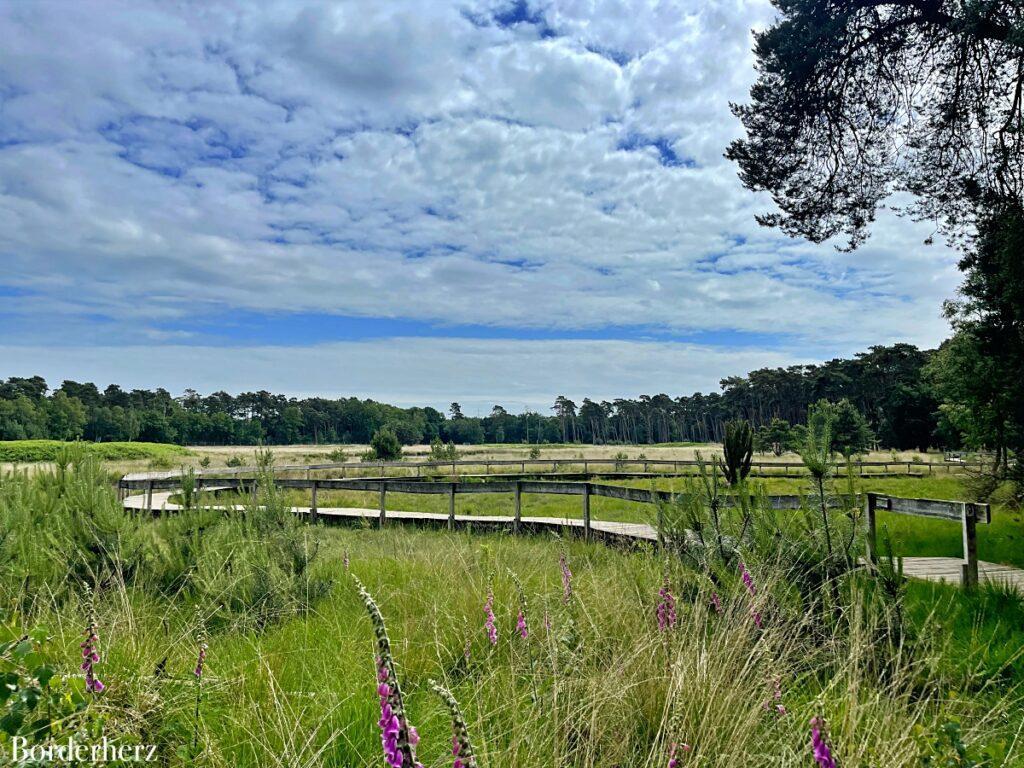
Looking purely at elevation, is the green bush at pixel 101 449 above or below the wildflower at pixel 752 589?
below

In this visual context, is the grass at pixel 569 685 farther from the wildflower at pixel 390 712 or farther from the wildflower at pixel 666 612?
A: the wildflower at pixel 390 712

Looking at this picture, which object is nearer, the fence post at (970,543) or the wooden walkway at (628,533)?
Result: the fence post at (970,543)

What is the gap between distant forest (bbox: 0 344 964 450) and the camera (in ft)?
224

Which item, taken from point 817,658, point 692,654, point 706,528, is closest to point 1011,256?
point 706,528

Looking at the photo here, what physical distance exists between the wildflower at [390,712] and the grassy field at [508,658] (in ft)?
3.18

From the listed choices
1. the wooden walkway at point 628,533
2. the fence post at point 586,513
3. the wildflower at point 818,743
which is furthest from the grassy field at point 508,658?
the fence post at point 586,513

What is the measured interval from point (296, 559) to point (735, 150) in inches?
393

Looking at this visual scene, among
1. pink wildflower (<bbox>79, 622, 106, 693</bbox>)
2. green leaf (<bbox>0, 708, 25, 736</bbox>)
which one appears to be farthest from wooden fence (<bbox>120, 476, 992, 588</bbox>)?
green leaf (<bbox>0, 708, 25, 736</bbox>)

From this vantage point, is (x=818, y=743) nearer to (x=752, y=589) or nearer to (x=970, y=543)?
(x=752, y=589)

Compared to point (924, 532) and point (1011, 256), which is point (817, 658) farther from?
point (924, 532)

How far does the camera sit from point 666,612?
3.73 meters

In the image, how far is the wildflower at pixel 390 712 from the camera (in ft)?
4.67

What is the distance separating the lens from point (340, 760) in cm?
284

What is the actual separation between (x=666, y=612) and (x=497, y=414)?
128802 millimetres
